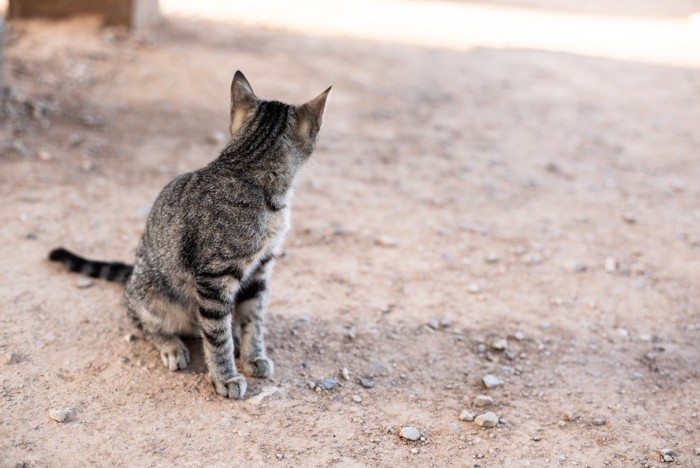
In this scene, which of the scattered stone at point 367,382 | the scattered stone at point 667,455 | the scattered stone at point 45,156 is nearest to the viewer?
the scattered stone at point 667,455

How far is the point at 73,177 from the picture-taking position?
6297mm

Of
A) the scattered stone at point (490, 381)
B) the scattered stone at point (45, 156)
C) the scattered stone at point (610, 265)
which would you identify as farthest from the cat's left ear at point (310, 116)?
the scattered stone at point (45, 156)

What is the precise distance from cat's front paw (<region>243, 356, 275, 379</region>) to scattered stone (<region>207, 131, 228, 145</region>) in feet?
11.2

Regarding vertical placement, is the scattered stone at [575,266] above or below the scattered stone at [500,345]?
above

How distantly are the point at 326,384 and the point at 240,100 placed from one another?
168 centimetres

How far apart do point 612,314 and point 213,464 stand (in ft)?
10.2

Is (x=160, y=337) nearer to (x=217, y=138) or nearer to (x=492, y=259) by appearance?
(x=492, y=259)

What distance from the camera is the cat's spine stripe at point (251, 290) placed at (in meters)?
4.19

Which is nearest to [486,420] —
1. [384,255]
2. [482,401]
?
[482,401]

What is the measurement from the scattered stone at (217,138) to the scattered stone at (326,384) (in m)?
3.55

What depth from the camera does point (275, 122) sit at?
3.94m

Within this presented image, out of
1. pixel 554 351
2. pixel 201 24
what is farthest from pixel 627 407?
pixel 201 24

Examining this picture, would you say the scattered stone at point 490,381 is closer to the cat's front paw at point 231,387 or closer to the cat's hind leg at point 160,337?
the cat's front paw at point 231,387

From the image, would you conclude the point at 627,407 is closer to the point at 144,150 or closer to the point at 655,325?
the point at 655,325
